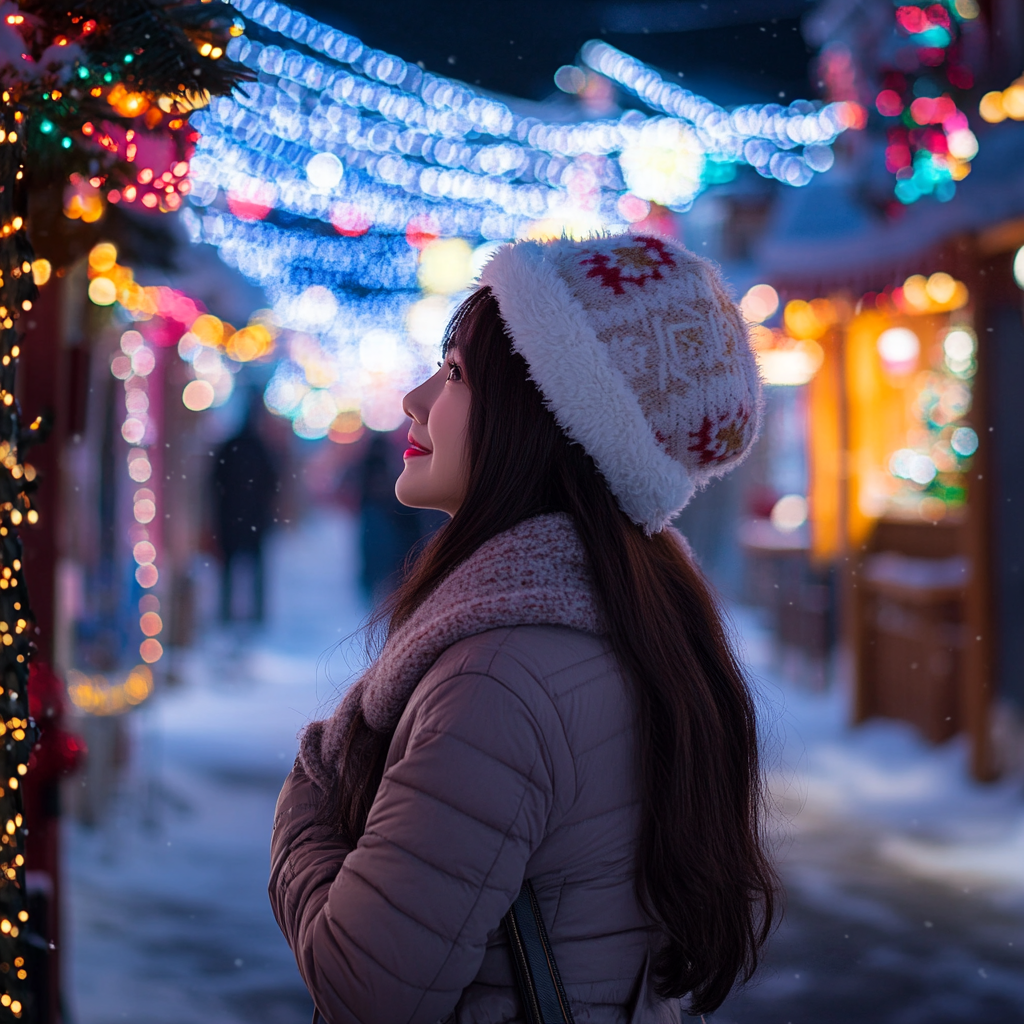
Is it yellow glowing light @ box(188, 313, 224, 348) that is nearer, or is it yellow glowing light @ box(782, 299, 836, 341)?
yellow glowing light @ box(188, 313, 224, 348)

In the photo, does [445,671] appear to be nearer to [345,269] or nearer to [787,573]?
[345,269]

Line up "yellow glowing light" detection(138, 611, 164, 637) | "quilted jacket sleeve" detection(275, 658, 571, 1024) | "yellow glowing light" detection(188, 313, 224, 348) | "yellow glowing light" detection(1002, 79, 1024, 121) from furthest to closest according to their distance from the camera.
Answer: "yellow glowing light" detection(188, 313, 224, 348) < "yellow glowing light" detection(138, 611, 164, 637) < "yellow glowing light" detection(1002, 79, 1024, 121) < "quilted jacket sleeve" detection(275, 658, 571, 1024)

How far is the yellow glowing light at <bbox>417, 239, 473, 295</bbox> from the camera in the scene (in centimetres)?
615

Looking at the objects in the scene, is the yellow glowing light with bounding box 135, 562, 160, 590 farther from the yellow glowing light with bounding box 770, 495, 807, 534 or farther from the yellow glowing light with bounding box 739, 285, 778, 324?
the yellow glowing light with bounding box 770, 495, 807, 534

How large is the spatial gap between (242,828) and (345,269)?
3992 mm

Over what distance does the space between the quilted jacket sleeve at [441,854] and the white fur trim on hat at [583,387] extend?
283 millimetres

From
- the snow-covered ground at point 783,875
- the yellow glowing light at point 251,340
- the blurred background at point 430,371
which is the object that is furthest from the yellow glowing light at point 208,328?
the snow-covered ground at point 783,875

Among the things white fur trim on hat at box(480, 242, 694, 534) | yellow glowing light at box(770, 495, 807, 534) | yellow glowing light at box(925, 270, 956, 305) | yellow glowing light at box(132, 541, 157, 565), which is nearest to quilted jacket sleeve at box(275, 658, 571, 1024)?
white fur trim on hat at box(480, 242, 694, 534)

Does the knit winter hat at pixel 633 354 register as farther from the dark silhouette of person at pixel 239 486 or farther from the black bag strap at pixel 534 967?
the dark silhouette of person at pixel 239 486

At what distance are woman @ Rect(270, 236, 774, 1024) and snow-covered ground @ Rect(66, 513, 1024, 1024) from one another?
1.58 feet

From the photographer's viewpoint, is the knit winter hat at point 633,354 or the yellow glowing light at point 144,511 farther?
the yellow glowing light at point 144,511

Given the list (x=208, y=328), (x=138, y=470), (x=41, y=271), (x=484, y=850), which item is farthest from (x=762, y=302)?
(x=484, y=850)

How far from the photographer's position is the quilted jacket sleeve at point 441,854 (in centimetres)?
90

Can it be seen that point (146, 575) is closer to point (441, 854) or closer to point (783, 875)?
point (783, 875)
